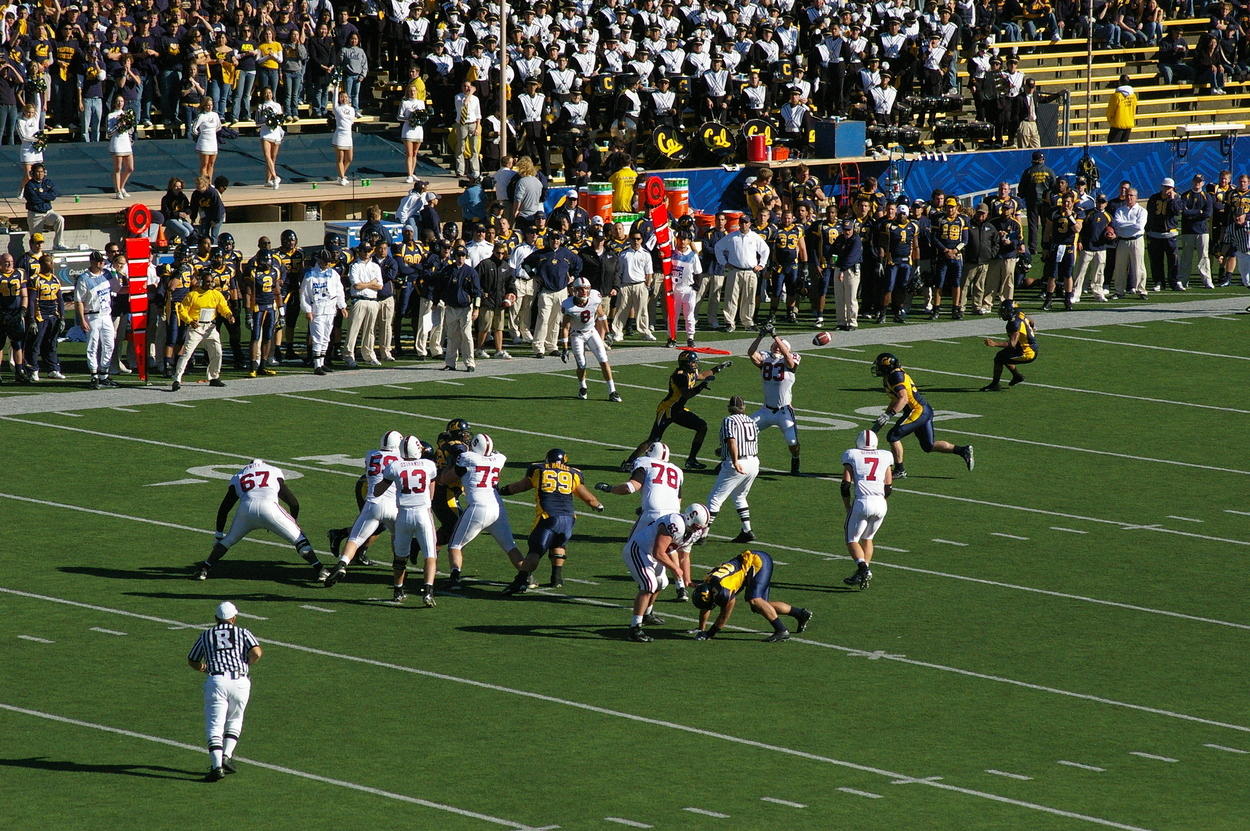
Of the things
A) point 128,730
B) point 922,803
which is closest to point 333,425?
point 128,730

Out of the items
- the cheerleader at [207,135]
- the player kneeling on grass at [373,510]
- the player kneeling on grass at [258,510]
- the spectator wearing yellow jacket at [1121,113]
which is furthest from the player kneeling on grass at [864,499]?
the spectator wearing yellow jacket at [1121,113]

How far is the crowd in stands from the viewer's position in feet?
117

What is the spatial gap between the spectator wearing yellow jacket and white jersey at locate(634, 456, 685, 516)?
92.3 ft

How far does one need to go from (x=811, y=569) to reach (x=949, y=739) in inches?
182

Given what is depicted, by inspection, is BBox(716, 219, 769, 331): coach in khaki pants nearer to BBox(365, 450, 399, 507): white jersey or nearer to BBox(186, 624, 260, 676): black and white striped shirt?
BBox(365, 450, 399, 507): white jersey

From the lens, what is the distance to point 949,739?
14531mm

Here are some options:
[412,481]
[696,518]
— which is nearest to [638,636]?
[696,518]

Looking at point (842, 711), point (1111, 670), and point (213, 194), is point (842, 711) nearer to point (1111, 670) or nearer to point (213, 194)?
point (1111, 670)

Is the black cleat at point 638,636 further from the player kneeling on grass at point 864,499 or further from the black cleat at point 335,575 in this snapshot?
the black cleat at point 335,575

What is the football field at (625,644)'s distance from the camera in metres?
13.3

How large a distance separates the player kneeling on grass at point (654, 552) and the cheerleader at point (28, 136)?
63.2ft

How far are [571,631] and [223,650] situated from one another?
13.2 feet

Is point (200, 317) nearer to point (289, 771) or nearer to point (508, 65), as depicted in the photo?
point (508, 65)

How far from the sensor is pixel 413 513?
57.7ft
